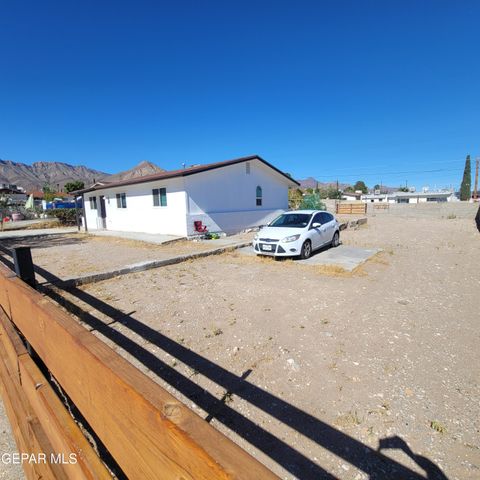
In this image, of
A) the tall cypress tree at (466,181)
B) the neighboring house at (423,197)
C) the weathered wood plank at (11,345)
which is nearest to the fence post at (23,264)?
the weathered wood plank at (11,345)

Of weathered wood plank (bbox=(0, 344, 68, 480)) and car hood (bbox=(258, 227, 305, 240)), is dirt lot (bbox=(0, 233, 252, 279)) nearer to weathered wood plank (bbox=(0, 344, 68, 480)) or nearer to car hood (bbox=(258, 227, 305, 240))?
car hood (bbox=(258, 227, 305, 240))

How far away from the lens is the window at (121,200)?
18109 millimetres

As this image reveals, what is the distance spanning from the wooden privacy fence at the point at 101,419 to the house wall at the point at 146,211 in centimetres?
1268

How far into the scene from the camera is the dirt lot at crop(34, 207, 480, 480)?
231cm

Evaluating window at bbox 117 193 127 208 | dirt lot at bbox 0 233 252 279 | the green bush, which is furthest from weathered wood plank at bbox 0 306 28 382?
the green bush

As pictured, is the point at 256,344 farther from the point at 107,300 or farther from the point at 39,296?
the point at 107,300

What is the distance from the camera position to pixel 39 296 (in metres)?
1.59

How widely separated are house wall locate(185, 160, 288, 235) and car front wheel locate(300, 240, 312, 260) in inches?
266

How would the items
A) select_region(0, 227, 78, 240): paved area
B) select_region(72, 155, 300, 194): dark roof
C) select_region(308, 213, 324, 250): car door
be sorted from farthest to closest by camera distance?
select_region(0, 227, 78, 240): paved area < select_region(72, 155, 300, 194): dark roof < select_region(308, 213, 324, 250): car door

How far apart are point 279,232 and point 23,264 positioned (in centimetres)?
763

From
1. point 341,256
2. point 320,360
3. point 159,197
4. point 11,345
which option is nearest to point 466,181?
point 341,256

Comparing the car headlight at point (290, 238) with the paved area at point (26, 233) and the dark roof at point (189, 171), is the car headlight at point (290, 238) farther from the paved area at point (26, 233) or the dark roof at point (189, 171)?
the paved area at point (26, 233)

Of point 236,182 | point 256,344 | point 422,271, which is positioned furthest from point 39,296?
point 236,182

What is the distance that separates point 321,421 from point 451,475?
954mm
